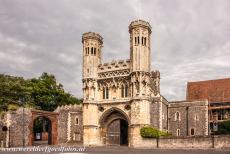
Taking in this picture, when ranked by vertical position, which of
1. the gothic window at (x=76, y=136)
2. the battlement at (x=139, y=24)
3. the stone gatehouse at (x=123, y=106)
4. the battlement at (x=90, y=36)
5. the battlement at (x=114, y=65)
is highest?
the battlement at (x=139, y=24)

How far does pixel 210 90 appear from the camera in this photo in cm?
5141

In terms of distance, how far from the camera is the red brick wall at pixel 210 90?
49.7 meters

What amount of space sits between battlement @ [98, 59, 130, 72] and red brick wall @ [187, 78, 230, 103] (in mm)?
13496

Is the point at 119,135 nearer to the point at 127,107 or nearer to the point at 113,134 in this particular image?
the point at 113,134

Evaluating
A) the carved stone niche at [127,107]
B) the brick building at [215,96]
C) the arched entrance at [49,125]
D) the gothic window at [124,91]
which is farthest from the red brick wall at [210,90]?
the arched entrance at [49,125]

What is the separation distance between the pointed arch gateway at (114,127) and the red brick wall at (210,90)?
39.4ft

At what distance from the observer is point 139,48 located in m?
43.4

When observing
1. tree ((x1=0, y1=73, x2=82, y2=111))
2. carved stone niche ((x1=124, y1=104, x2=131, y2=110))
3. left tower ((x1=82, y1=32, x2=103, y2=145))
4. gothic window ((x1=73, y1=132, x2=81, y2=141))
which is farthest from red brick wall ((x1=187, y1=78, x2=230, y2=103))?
tree ((x1=0, y1=73, x2=82, y2=111))

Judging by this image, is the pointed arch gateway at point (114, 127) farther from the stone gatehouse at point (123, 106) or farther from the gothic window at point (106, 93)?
the gothic window at point (106, 93)

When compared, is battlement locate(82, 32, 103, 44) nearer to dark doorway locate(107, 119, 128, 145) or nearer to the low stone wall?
dark doorway locate(107, 119, 128, 145)

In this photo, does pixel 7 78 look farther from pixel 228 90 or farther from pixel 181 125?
pixel 228 90

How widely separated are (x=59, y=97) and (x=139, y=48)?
2754 centimetres

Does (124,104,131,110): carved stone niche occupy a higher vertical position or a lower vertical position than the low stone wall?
higher

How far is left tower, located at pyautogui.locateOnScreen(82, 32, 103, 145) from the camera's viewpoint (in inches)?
1759
